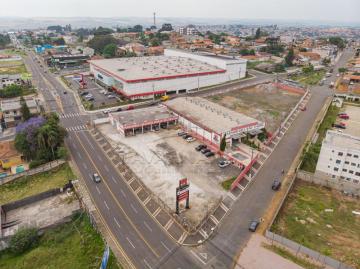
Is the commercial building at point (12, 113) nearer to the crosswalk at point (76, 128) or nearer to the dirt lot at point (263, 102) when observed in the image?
the crosswalk at point (76, 128)

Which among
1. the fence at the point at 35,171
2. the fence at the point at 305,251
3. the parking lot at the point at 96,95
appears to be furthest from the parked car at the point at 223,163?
the parking lot at the point at 96,95

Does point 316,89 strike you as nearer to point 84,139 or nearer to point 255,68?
point 255,68

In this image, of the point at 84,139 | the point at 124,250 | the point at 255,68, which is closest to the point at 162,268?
the point at 124,250

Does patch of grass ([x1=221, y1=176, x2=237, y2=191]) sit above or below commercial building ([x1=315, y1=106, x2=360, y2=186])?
below

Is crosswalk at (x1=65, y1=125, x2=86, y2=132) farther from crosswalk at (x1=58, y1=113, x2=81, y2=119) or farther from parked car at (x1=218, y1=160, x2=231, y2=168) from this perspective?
parked car at (x1=218, y1=160, x2=231, y2=168)

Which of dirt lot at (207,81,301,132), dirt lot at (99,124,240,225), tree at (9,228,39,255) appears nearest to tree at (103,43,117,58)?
dirt lot at (207,81,301,132)

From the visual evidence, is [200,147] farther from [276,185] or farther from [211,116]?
[276,185]

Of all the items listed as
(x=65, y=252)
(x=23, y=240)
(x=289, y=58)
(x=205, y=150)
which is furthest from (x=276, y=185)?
(x=289, y=58)
